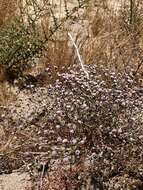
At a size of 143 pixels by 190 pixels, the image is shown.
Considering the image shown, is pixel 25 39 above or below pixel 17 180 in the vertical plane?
above

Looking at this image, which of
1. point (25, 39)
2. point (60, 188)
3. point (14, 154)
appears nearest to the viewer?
point (60, 188)

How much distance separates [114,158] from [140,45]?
1.98 metres

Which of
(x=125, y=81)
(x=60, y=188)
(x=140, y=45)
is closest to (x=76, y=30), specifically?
(x=140, y=45)

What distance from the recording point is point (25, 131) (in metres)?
3.92

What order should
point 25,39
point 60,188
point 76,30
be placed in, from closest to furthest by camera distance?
point 60,188, point 25,39, point 76,30

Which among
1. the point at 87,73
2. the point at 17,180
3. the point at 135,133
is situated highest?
the point at 87,73

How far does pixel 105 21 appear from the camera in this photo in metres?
5.67

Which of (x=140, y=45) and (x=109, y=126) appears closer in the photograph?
(x=109, y=126)

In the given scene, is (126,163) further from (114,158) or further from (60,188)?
(60,188)

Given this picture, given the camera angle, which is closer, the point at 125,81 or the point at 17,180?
the point at 17,180

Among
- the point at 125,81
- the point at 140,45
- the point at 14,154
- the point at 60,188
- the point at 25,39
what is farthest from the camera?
the point at 140,45

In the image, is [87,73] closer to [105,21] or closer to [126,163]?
[126,163]

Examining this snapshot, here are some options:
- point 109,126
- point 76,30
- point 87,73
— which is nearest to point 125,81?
point 87,73

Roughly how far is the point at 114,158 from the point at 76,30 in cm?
245
